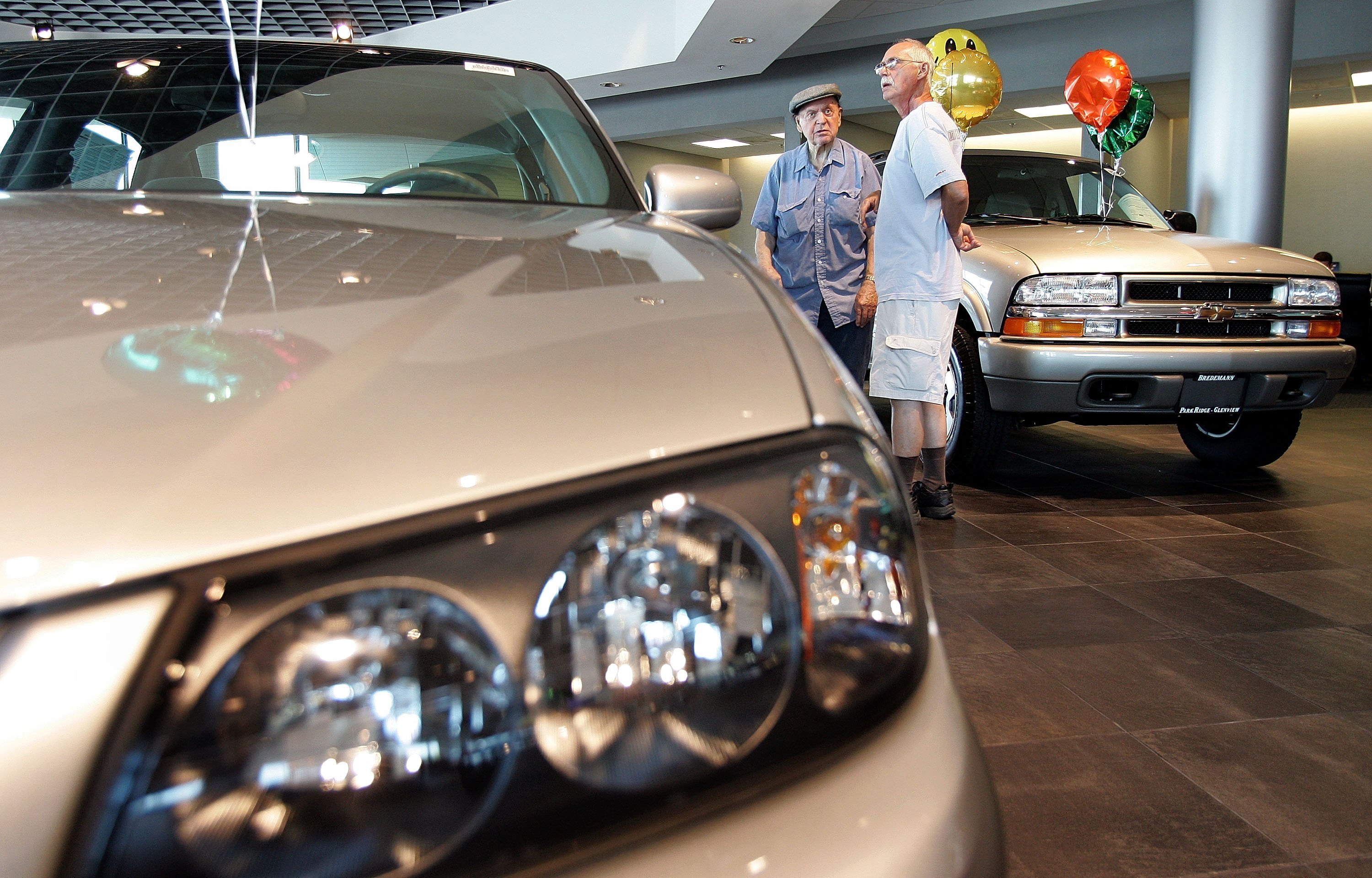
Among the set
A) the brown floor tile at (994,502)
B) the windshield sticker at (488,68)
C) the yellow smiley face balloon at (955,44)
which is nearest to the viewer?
the windshield sticker at (488,68)

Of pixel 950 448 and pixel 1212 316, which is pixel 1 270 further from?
A: pixel 1212 316

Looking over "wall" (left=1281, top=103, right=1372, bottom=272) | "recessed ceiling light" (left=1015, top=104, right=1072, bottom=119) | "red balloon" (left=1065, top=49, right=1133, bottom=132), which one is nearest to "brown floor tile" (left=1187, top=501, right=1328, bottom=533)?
"red balloon" (left=1065, top=49, right=1133, bottom=132)

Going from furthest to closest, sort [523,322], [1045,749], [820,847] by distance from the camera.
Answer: [1045,749], [523,322], [820,847]

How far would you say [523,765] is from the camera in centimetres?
49

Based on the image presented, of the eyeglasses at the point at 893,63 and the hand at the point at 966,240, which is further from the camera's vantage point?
the hand at the point at 966,240

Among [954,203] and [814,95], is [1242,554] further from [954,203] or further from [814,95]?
[814,95]

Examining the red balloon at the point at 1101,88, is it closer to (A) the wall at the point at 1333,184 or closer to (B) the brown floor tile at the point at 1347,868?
(B) the brown floor tile at the point at 1347,868

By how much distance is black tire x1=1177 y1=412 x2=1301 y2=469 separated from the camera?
4.24m

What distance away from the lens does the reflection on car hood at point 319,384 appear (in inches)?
18.1

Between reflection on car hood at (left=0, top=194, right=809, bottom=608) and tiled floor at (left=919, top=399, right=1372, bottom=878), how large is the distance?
1023 millimetres

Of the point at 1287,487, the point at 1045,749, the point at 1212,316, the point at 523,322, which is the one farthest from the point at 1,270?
the point at 1287,487

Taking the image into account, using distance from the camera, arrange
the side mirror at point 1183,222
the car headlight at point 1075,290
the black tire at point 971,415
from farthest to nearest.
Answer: the side mirror at point 1183,222 < the black tire at point 971,415 < the car headlight at point 1075,290

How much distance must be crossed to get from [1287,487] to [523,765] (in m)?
4.44

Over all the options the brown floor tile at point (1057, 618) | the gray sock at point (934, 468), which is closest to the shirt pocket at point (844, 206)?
the gray sock at point (934, 468)
